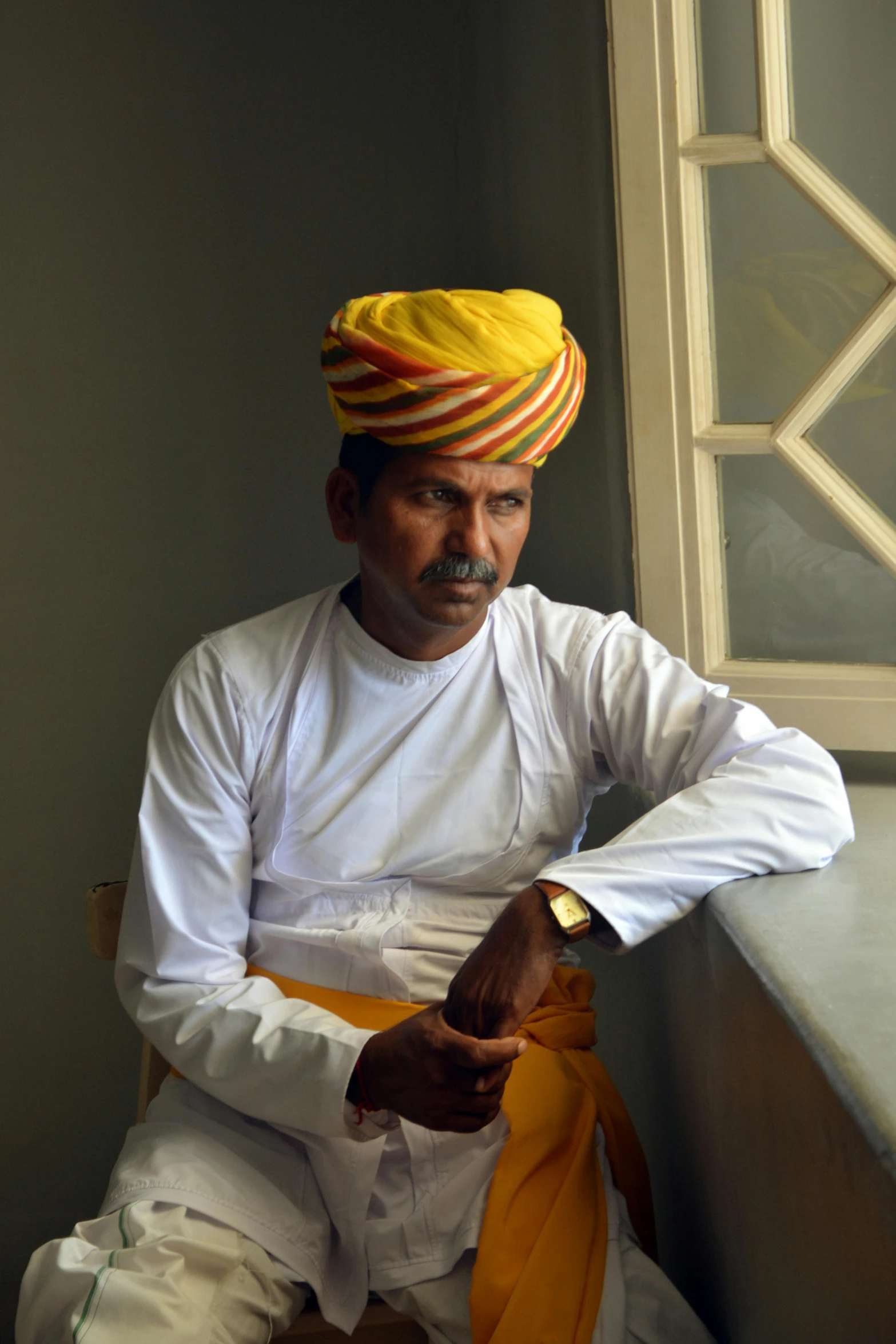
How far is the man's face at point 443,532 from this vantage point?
1.32 metres

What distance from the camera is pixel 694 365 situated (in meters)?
1.50

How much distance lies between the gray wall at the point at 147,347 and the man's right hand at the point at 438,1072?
1.49 meters

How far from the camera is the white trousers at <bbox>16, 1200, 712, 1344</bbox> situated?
1.08 metres

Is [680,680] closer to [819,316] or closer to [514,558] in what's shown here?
[514,558]

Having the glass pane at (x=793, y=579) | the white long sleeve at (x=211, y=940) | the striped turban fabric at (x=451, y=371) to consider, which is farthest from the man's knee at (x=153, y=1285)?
the glass pane at (x=793, y=579)

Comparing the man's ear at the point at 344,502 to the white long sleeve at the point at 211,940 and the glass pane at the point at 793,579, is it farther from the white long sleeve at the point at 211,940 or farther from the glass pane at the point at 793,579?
the glass pane at the point at 793,579

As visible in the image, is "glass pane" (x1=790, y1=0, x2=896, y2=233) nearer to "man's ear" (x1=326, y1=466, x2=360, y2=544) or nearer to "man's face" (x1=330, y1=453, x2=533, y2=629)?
"man's face" (x1=330, y1=453, x2=533, y2=629)

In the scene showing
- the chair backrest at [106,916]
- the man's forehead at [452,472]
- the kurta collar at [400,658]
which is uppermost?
the man's forehead at [452,472]

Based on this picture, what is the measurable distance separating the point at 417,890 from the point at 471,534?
43 cm

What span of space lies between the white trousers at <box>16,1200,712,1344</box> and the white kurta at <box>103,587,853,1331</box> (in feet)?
0.09

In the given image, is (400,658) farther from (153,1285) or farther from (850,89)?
(850,89)

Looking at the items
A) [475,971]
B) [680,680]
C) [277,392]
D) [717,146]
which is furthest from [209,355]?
[475,971]

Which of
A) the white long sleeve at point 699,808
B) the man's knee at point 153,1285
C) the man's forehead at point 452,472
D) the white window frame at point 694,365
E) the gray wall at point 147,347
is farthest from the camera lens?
the gray wall at point 147,347

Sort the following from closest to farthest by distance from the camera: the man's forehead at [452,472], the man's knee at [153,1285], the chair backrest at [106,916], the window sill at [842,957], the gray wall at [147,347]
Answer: the window sill at [842,957] → the man's knee at [153,1285] → the man's forehead at [452,472] → the chair backrest at [106,916] → the gray wall at [147,347]
